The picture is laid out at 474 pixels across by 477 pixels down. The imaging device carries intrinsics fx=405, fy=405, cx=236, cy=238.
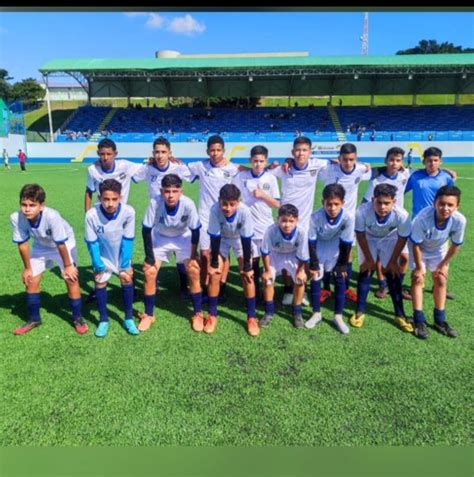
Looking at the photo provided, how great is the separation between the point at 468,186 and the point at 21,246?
52.5 ft

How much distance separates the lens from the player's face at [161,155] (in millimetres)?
4871

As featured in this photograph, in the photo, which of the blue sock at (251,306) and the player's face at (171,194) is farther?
the blue sock at (251,306)

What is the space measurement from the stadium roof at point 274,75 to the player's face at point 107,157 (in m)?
27.6

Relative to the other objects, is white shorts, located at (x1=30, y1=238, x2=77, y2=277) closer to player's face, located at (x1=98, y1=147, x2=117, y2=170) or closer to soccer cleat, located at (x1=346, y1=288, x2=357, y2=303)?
player's face, located at (x1=98, y1=147, x2=117, y2=170)

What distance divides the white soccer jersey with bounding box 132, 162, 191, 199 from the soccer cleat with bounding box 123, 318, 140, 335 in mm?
1542

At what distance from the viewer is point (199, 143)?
28.3m

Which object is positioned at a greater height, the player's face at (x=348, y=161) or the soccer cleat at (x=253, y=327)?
the player's face at (x=348, y=161)

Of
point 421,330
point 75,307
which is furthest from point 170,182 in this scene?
point 421,330

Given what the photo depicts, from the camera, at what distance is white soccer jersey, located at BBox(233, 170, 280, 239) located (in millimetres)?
4852

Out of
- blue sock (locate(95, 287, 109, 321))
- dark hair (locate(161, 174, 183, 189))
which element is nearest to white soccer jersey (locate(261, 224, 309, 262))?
dark hair (locate(161, 174, 183, 189))

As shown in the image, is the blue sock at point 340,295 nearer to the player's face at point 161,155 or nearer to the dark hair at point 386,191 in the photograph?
the dark hair at point 386,191

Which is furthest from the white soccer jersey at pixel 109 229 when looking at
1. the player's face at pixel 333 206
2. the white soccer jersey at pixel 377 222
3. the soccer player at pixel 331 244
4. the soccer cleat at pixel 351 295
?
the soccer cleat at pixel 351 295

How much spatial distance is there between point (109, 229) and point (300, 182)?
2.35 metres

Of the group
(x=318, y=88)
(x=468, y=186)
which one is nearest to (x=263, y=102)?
(x=318, y=88)
